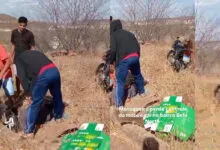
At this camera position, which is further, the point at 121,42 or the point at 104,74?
the point at 104,74

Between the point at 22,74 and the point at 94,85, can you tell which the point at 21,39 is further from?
the point at 94,85

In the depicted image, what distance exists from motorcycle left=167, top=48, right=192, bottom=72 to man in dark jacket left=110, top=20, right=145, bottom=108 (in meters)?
0.34

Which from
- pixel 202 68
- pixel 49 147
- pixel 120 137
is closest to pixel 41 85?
pixel 49 147

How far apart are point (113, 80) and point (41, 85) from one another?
766 millimetres

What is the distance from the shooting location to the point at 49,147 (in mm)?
4500

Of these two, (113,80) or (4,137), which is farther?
(4,137)

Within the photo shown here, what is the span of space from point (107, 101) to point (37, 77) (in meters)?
0.78

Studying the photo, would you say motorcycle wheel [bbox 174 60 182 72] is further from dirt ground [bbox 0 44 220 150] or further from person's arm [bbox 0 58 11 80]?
person's arm [bbox 0 58 11 80]

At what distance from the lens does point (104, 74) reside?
170 inches

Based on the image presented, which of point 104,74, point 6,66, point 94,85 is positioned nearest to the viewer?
point 104,74

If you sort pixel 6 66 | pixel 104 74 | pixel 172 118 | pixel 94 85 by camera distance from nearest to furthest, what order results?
pixel 172 118
pixel 104 74
pixel 94 85
pixel 6 66

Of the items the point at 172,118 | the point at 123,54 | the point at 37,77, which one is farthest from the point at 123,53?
the point at 37,77

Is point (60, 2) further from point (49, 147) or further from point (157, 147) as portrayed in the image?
point (157, 147)

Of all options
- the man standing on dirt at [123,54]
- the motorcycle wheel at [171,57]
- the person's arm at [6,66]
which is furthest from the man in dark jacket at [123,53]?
the person's arm at [6,66]
